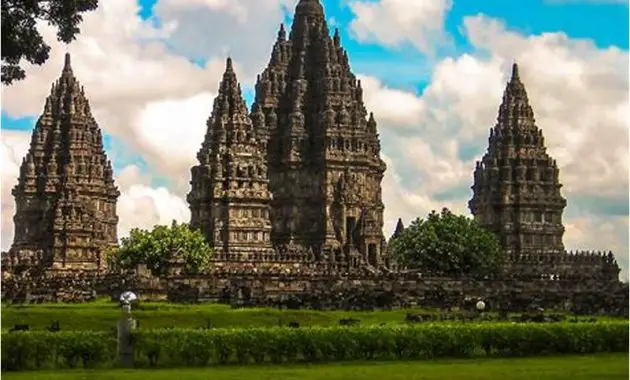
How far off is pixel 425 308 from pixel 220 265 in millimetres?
43332

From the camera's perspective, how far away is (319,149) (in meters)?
144

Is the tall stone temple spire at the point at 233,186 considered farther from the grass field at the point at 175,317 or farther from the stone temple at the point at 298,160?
the grass field at the point at 175,317

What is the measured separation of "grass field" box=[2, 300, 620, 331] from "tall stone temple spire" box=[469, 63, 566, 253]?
81858mm

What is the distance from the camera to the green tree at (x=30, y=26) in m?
35.3

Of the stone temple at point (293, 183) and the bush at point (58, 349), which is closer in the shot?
the bush at point (58, 349)

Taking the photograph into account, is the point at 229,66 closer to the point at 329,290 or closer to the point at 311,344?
the point at 329,290

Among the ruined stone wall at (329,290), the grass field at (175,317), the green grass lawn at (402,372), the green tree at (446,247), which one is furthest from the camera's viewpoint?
the green tree at (446,247)

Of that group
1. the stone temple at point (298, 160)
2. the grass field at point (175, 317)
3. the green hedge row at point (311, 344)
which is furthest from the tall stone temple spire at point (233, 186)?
the green hedge row at point (311, 344)

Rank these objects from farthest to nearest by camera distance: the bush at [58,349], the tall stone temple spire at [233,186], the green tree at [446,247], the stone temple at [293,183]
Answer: the stone temple at [293,183]
the tall stone temple spire at [233,186]
the green tree at [446,247]
the bush at [58,349]

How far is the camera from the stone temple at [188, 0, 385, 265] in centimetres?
13438

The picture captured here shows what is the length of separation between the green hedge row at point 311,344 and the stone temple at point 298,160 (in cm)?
7813

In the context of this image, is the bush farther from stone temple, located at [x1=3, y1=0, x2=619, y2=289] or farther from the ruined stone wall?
stone temple, located at [x1=3, y1=0, x2=619, y2=289]

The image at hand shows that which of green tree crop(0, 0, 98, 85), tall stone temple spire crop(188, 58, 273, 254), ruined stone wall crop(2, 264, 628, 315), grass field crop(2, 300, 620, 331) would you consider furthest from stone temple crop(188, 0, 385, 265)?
green tree crop(0, 0, 98, 85)

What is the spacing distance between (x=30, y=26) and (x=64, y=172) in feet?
386
